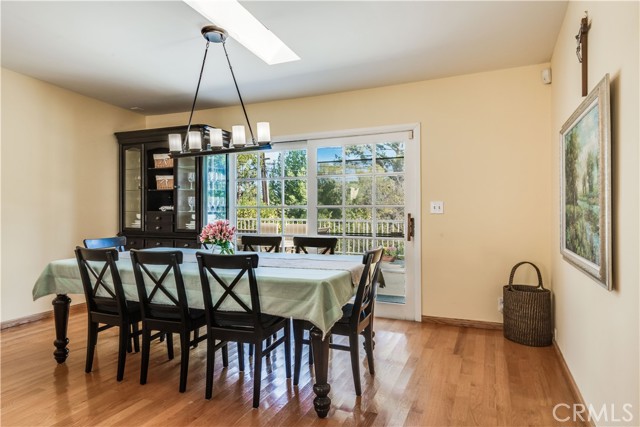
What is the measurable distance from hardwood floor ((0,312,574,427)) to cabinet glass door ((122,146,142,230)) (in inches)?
74.2

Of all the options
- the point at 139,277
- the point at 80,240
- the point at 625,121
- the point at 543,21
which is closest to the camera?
the point at 625,121

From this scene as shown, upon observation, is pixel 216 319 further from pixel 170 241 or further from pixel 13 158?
pixel 13 158

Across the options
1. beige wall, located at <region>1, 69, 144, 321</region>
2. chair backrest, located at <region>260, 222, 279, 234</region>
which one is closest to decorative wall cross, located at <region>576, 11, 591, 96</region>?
chair backrest, located at <region>260, 222, 279, 234</region>

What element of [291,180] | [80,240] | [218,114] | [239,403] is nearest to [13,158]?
[80,240]

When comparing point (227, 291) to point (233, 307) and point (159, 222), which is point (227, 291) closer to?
point (233, 307)

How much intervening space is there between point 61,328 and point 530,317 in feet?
12.0

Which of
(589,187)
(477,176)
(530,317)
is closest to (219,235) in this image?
(589,187)

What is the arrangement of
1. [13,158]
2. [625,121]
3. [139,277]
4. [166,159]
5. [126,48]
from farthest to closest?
[166,159] < [13,158] < [126,48] < [139,277] < [625,121]

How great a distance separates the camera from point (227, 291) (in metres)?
2.16

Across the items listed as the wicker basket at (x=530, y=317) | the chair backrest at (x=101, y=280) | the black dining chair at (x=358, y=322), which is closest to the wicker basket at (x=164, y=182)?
the chair backrest at (x=101, y=280)

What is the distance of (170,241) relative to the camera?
4.50 meters

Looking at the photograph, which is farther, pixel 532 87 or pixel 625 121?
pixel 532 87

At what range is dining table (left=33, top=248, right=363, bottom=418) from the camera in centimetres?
202

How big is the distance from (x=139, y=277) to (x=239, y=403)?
39.5 inches
